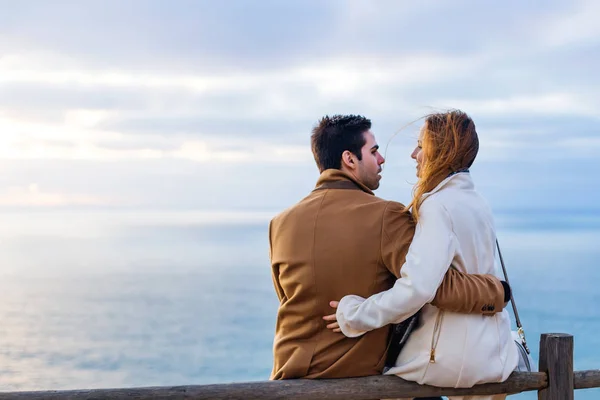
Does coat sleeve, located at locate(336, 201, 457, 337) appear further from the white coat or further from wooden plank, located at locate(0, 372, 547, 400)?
wooden plank, located at locate(0, 372, 547, 400)

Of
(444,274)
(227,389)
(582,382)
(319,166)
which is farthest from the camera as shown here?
(582,382)

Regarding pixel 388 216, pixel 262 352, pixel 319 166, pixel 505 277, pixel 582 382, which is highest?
pixel 319 166

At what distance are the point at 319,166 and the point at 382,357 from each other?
76 cm

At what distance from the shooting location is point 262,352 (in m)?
35.9

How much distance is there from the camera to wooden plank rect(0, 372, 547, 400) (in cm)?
288

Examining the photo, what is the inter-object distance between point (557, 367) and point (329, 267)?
116 cm

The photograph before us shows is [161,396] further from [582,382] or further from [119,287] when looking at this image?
[119,287]

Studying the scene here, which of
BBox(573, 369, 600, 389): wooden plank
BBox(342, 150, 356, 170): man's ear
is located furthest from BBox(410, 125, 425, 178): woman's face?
BBox(573, 369, 600, 389): wooden plank

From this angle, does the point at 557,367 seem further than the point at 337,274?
Yes

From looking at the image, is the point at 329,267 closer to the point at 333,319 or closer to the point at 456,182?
the point at 333,319

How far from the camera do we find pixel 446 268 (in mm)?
2730

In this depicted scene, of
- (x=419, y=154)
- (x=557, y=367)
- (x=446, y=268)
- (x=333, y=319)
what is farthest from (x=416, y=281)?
(x=557, y=367)

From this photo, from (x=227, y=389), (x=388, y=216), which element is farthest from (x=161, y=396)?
(x=388, y=216)

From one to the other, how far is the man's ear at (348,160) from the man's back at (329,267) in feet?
0.28
